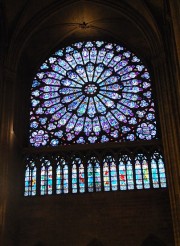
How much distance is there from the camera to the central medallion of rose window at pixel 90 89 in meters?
17.7

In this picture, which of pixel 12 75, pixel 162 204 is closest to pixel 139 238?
→ pixel 162 204

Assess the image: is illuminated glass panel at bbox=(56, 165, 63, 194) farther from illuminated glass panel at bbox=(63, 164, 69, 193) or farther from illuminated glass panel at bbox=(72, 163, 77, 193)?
illuminated glass panel at bbox=(72, 163, 77, 193)

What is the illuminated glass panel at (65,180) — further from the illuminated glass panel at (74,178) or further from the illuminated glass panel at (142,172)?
the illuminated glass panel at (142,172)

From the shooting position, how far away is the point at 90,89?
17844 millimetres

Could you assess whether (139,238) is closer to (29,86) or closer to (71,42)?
(29,86)

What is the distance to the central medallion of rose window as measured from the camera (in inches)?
698

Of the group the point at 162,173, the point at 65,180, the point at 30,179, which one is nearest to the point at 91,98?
the point at 65,180

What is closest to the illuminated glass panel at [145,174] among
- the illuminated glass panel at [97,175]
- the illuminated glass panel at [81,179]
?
the illuminated glass panel at [97,175]

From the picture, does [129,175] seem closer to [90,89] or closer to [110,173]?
[110,173]

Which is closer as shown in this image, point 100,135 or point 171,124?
point 171,124

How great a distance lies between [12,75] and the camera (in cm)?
1570
